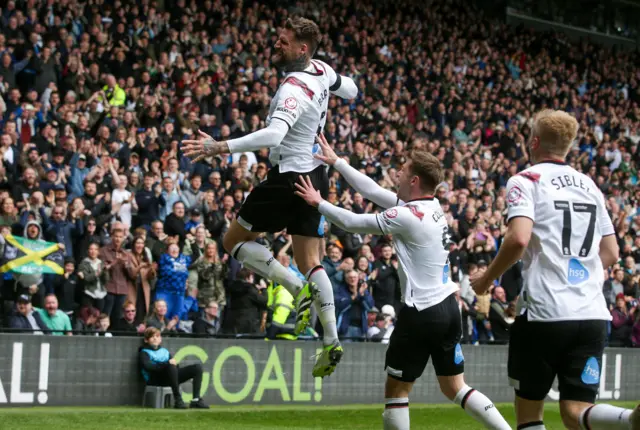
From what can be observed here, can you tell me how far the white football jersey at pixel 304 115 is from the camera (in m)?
7.89

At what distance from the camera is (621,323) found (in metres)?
19.9

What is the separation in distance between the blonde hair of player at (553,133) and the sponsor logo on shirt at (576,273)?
2.09 ft

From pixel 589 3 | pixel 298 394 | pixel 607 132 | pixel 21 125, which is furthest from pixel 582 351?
pixel 589 3

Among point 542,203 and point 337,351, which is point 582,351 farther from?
point 337,351

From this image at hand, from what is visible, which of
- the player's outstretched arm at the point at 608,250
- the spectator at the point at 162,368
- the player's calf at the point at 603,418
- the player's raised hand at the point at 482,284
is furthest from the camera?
the spectator at the point at 162,368

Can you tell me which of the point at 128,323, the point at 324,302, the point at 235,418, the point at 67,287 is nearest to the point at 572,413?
the point at 324,302

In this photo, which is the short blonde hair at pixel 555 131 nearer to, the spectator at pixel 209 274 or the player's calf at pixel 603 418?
the player's calf at pixel 603 418

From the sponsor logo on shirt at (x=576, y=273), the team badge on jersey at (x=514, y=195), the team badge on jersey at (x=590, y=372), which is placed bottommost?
the team badge on jersey at (x=590, y=372)

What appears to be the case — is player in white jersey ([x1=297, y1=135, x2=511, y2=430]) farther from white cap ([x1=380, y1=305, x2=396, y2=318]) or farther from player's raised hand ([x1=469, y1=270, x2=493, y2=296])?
white cap ([x1=380, y1=305, x2=396, y2=318])

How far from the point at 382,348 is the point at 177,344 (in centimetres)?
360

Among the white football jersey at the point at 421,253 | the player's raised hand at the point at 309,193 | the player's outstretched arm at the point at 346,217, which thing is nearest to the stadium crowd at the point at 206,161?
the white football jersey at the point at 421,253

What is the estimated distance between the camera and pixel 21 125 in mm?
15781

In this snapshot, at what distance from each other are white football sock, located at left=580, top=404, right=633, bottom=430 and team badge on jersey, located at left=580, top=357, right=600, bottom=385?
0.52 ft

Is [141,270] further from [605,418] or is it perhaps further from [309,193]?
[605,418]
